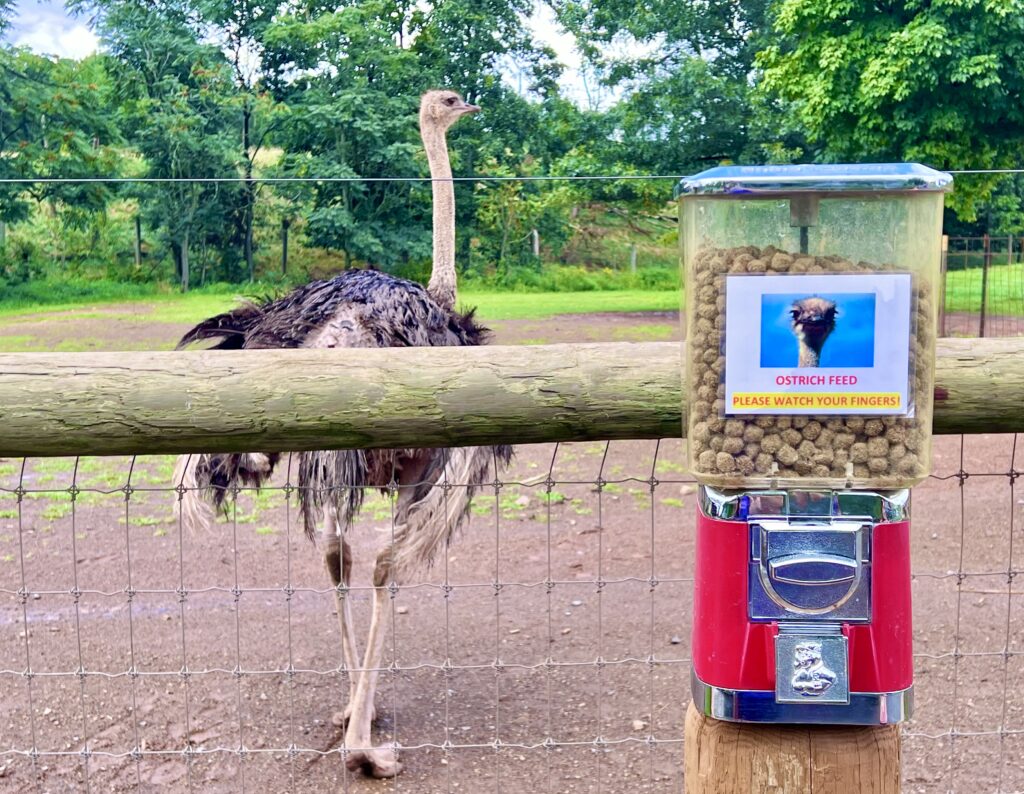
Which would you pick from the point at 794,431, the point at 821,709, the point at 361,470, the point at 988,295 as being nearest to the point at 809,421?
the point at 794,431

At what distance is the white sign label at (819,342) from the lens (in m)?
1.22

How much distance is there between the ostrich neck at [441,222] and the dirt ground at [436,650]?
34.0 inches

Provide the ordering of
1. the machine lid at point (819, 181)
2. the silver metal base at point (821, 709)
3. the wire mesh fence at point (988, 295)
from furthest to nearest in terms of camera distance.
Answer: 1. the wire mesh fence at point (988, 295)
2. the silver metal base at point (821, 709)
3. the machine lid at point (819, 181)

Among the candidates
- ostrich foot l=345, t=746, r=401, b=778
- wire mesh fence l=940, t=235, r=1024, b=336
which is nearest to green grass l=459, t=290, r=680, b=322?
wire mesh fence l=940, t=235, r=1024, b=336

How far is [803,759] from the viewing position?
1345 millimetres

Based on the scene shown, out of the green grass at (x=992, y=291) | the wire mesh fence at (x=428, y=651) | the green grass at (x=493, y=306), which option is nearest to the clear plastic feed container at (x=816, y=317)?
the wire mesh fence at (x=428, y=651)

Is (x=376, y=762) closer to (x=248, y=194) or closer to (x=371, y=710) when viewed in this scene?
(x=371, y=710)

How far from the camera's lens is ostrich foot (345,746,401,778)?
10.3 ft

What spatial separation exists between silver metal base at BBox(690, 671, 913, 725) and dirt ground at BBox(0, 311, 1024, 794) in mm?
644

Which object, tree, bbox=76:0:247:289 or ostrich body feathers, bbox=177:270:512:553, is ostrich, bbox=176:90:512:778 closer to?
ostrich body feathers, bbox=177:270:512:553

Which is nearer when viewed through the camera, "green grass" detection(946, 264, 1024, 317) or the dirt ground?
the dirt ground

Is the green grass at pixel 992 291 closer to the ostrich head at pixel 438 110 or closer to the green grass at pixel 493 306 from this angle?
the green grass at pixel 493 306

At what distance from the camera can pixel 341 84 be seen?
1739 centimetres

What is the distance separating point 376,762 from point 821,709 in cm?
205
